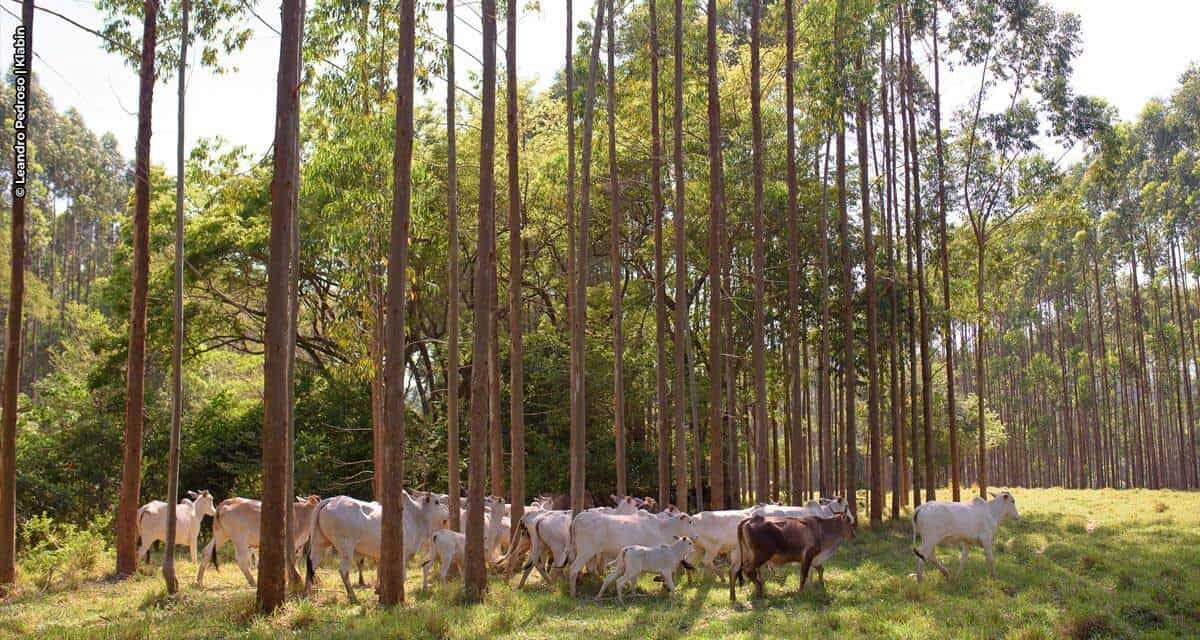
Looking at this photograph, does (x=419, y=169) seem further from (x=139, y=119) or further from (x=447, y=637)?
(x=447, y=637)

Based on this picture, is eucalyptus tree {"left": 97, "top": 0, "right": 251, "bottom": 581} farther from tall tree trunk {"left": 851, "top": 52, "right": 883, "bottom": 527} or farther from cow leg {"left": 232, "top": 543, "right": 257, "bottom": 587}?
tall tree trunk {"left": 851, "top": 52, "right": 883, "bottom": 527}

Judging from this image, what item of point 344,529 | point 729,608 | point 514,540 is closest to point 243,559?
point 344,529

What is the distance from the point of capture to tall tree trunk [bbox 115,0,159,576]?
14352mm

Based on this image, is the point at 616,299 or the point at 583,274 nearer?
the point at 583,274

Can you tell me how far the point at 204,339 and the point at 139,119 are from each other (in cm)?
1076

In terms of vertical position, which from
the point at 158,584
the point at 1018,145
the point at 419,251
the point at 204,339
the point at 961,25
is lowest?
the point at 158,584

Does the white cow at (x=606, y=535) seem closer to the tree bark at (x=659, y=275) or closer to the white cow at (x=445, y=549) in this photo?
the white cow at (x=445, y=549)

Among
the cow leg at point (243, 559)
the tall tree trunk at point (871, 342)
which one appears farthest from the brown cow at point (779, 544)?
the tall tree trunk at point (871, 342)

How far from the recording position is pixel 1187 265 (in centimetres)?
4081

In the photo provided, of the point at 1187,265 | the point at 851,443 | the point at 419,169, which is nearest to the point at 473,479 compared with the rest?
the point at 419,169

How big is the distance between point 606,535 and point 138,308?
7.31 m

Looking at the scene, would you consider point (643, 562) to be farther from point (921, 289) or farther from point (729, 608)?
point (921, 289)

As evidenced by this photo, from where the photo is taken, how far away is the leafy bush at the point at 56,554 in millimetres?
14477

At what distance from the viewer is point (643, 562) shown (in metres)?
12.6
